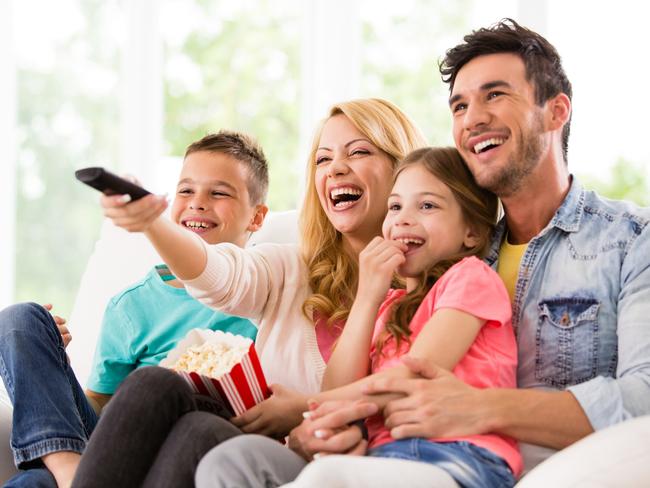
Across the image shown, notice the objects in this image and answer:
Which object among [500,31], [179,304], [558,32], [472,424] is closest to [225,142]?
[179,304]

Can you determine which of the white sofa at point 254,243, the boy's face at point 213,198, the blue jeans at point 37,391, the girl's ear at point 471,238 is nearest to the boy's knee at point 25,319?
the blue jeans at point 37,391

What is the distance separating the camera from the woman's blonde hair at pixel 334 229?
209 centimetres

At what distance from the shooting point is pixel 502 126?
1.87 meters

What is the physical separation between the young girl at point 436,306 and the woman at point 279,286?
18cm

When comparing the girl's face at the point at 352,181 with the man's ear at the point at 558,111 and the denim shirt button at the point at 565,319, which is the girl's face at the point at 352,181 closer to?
the man's ear at the point at 558,111

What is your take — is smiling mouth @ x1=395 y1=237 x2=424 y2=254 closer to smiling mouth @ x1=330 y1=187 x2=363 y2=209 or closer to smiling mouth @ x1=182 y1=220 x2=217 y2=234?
smiling mouth @ x1=330 y1=187 x2=363 y2=209

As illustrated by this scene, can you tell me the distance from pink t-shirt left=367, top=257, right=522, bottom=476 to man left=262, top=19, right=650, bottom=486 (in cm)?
8

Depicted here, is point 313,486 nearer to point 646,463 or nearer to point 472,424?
point 472,424

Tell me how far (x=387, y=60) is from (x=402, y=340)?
321 cm

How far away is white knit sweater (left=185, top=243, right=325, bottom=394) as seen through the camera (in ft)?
6.36

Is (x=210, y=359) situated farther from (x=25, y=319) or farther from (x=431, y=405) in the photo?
(x=25, y=319)

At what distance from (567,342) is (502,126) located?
458mm

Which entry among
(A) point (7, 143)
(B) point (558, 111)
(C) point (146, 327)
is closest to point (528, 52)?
(B) point (558, 111)

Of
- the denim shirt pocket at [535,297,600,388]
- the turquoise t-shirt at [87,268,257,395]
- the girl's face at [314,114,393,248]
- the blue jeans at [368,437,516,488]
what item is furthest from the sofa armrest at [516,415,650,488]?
the turquoise t-shirt at [87,268,257,395]
